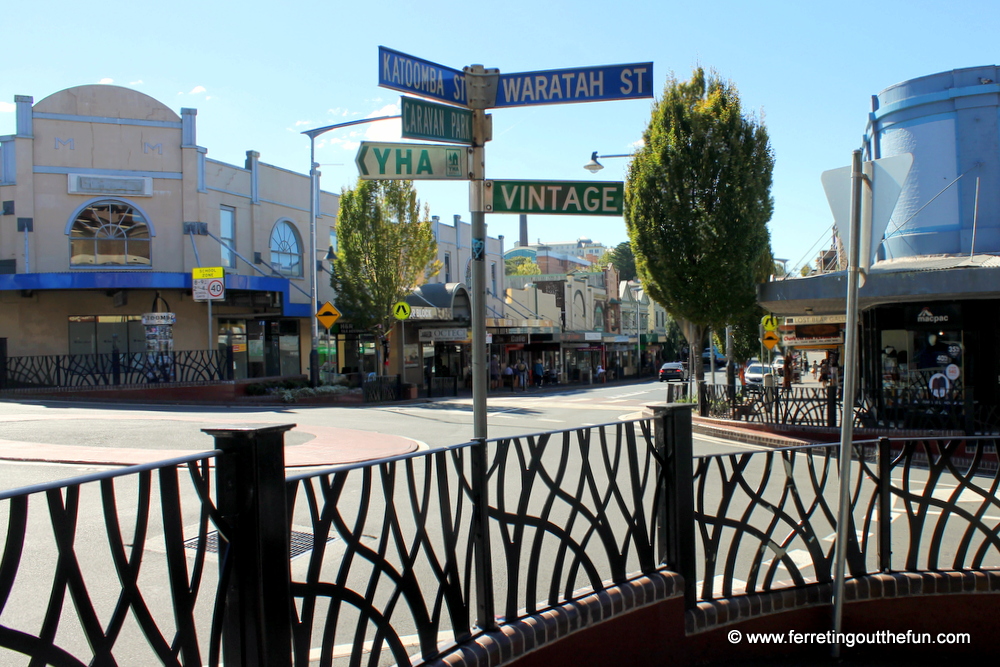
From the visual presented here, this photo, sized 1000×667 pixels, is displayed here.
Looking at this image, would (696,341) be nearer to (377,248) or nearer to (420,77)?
(377,248)

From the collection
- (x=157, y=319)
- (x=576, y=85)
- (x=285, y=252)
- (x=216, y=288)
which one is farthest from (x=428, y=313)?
(x=576, y=85)

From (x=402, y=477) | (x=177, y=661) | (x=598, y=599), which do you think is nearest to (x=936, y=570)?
(x=598, y=599)

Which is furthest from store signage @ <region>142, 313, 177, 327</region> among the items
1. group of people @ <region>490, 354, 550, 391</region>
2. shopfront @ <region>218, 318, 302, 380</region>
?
group of people @ <region>490, 354, 550, 391</region>

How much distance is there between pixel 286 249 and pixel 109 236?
7.12m

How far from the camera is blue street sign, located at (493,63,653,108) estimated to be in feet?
17.0

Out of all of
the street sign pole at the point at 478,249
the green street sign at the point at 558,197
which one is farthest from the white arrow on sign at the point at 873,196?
the street sign pole at the point at 478,249

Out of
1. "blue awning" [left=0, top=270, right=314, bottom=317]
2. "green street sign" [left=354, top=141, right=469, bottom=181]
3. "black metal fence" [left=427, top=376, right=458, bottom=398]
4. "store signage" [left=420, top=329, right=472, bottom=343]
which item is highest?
"blue awning" [left=0, top=270, right=314, bottom=317]

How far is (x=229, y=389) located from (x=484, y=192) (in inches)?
823

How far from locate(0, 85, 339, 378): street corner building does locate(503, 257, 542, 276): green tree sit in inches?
2236

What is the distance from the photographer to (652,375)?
2483 inches

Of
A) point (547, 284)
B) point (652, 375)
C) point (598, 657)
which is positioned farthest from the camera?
point (652, 375)

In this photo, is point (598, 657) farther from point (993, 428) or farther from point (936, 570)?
point (993, 428)

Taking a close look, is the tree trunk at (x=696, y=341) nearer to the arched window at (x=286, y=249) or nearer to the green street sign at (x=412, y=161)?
the green street sign at (x=412, y=161)

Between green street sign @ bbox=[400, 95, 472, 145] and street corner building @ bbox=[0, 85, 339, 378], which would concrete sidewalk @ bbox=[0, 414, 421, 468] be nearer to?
green street sign @ bbox=[400, 95, 472, 145]
